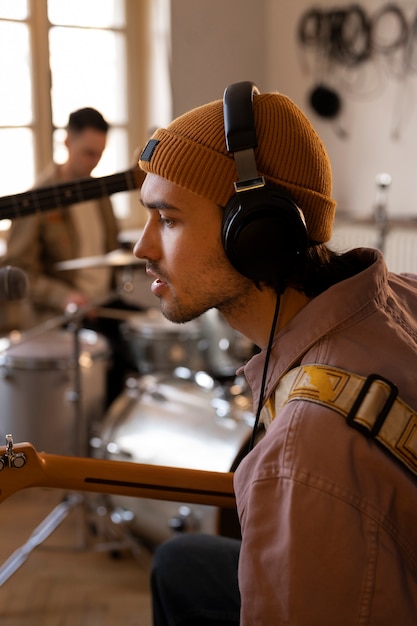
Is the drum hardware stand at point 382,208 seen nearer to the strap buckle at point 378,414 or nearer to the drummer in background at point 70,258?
the drummer in background at point 70,258

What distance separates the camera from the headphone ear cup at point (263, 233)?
87cm

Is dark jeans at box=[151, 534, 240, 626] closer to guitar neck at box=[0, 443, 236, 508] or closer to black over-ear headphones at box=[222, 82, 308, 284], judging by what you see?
guitar neck at box=[0, 443, 236, 508]

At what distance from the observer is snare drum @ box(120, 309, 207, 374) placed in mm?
2598

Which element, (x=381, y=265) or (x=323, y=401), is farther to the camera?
(x=381, y=265)

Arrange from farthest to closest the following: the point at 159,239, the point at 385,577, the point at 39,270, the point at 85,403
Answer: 1. the point at 39,270
2. the point at 85,403
3. the point at 159,239
4. the point at 385,577

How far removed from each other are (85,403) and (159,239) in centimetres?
142

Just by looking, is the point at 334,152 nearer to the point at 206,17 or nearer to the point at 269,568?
the point at 206,17

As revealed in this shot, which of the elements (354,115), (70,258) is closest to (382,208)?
(354,115)

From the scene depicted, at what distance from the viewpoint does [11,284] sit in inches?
42.2

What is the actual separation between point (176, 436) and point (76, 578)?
1.50ft

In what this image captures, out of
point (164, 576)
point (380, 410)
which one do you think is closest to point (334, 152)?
point (164, 576)

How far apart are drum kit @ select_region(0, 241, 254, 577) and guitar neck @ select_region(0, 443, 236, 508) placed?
0.80 metres

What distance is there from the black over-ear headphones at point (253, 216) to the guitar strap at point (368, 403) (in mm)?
140

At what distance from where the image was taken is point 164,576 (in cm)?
118
